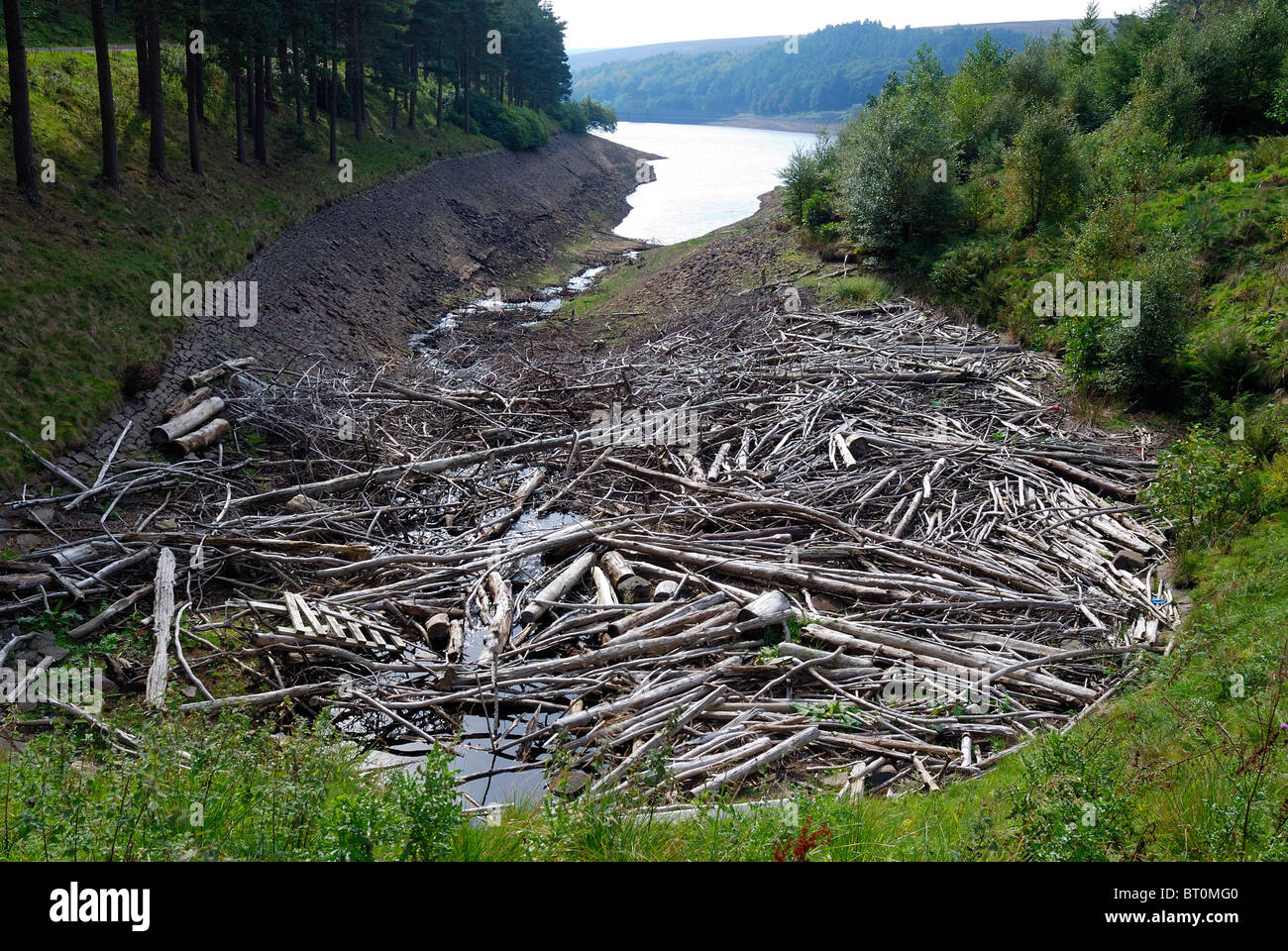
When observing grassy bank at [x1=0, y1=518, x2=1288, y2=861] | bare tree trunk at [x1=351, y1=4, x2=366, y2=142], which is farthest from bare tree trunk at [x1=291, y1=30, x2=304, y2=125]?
grassy bank at [x1=0, y1=518, x2=1288, y2=861]

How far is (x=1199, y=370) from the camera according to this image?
551 inches

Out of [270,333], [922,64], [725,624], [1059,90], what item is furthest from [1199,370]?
[922,64]

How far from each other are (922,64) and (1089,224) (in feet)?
115

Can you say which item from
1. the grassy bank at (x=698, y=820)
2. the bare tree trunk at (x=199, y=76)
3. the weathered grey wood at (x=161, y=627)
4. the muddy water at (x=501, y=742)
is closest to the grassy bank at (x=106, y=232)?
the bare tree trunk at (x=199, y=76)

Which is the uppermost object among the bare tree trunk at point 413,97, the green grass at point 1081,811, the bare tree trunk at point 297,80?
the bare tree trunk at point 413,97

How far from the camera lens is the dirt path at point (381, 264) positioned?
18.1 meters

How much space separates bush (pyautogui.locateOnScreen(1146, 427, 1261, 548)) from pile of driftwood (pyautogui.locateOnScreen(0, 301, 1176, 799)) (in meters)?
0.58

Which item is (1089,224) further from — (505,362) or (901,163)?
(505,362)

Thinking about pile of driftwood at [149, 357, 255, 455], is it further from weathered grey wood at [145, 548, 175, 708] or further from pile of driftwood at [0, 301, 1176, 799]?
weathered grey wood at [145, 548, 175, 708]

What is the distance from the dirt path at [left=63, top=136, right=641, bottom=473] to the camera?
18.1 m

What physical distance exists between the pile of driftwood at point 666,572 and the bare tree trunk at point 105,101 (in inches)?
396

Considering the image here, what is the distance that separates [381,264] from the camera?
29.9 meters

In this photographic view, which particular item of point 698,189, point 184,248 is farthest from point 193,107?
point 698,189

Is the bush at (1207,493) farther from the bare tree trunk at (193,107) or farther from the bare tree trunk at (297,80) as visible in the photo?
the bare tree trunk at (297,80)
